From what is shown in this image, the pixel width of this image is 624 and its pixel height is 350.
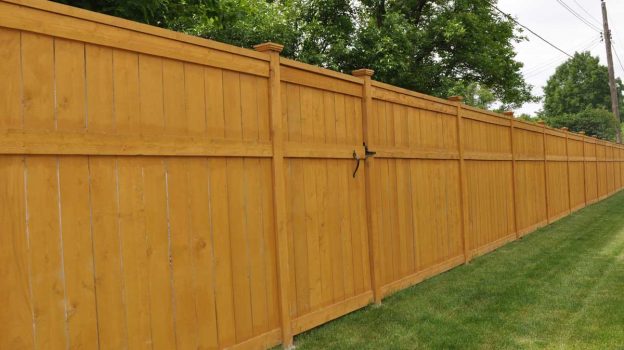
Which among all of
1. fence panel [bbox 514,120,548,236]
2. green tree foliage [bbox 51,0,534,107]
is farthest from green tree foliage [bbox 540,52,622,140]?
fence panel [bbox 514,120,548,236]

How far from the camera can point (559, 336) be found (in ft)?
13.5

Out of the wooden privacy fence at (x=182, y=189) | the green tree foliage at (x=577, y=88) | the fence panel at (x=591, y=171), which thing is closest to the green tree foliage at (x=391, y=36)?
the fence panel at (x=591, y=171)

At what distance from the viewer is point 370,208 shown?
5.08 metres

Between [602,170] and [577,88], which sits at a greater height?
[577,88]

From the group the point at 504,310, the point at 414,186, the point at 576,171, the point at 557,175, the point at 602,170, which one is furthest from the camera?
the point at 602,170

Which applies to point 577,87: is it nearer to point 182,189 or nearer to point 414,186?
point 414,186

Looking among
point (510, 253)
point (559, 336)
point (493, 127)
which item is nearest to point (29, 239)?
point (559, 336)

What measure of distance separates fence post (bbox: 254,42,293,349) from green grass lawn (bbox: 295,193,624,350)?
288 millimetres

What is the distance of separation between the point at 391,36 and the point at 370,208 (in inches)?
444

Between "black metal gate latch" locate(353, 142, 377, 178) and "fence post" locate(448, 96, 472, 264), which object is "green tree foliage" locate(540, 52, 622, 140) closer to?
"fence post" locate(448, 96, 472, 264)

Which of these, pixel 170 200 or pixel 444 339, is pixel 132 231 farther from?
pixel 444 339

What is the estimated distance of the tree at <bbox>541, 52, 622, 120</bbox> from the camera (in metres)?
58.2

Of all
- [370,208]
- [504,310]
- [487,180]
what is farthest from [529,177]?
[370,208]

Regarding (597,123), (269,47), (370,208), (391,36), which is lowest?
(370,208)
